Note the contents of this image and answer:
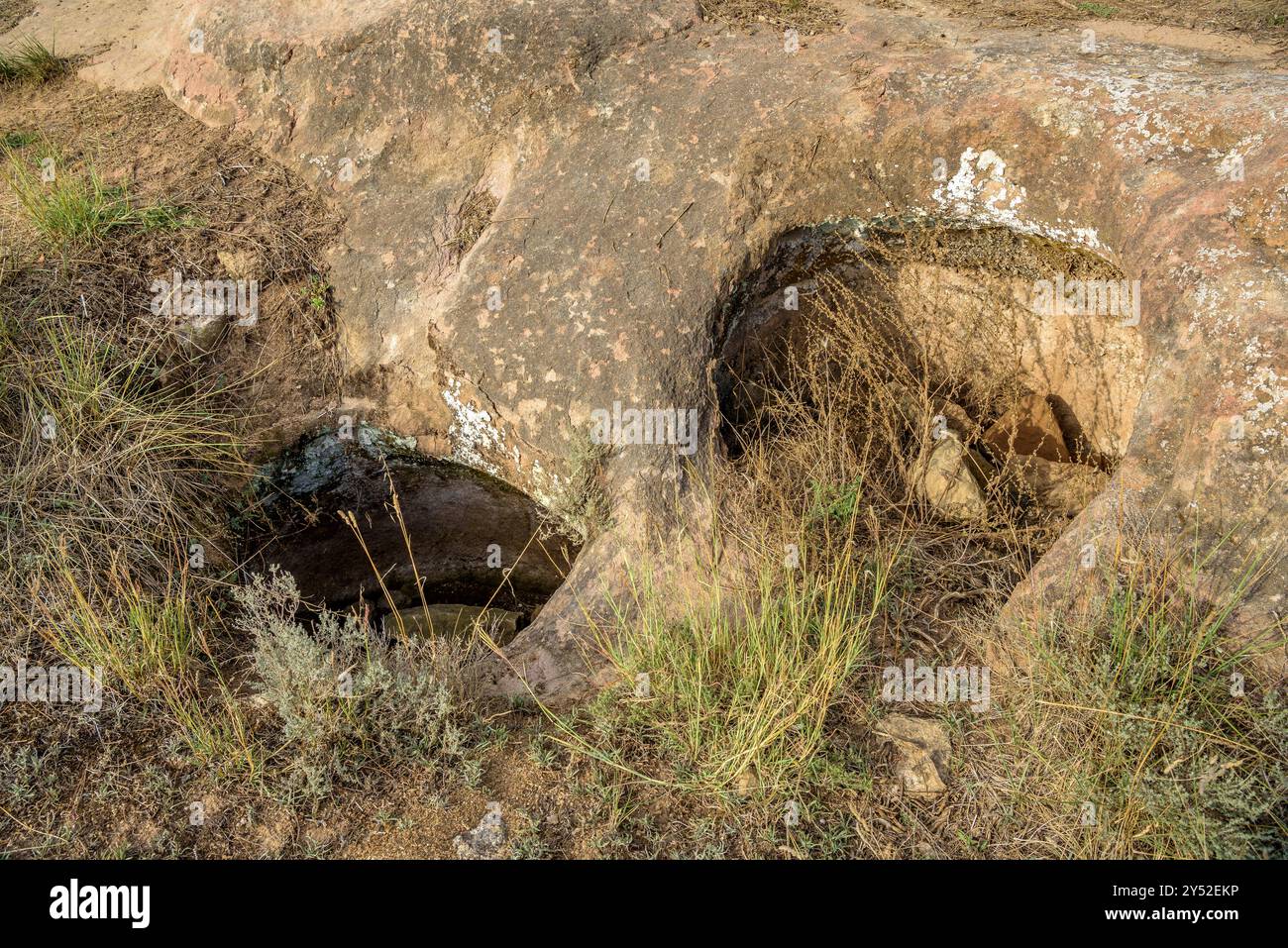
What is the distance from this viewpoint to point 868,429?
4.41 metres

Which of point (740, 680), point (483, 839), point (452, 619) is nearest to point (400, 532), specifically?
point (452, 619)

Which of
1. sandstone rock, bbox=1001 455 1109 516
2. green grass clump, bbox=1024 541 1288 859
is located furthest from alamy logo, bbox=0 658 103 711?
sandstone rock, bbox=1001 455 1109 516

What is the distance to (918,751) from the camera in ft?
9.94

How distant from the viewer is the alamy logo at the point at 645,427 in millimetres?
3869

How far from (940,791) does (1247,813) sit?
792mm

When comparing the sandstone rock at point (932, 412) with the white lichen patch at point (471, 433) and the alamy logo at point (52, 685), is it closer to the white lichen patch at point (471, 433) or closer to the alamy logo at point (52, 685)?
the white lichen patch at point (471, 433)

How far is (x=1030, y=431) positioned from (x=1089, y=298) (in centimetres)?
87

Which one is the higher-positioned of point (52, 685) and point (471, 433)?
point (471, 433)

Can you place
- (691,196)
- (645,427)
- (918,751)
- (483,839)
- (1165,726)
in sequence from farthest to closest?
(691,196)
(645,427)
(918,751)
(483,839)
(1165,726)

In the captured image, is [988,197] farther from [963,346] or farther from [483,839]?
[483,839]

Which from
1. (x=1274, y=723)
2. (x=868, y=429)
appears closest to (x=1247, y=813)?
(x=1274, y=723)

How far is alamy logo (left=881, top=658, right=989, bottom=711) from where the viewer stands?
319cm

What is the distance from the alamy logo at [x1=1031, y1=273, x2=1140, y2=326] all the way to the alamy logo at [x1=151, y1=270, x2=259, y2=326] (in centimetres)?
359

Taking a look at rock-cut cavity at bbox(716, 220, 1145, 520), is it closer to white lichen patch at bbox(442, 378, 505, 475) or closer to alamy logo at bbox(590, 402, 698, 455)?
alamy logo at bbox(590, 402, 698, 455)
